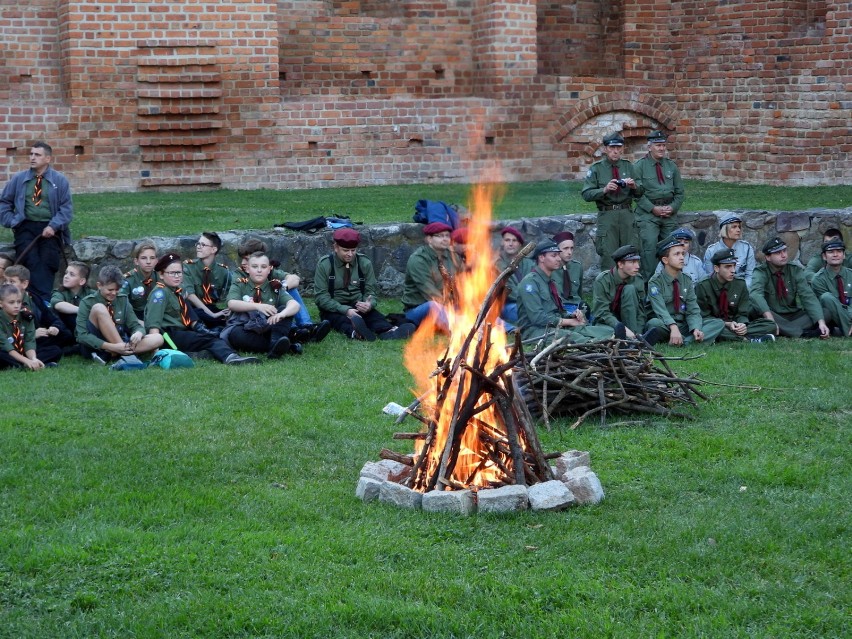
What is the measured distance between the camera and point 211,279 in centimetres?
1149

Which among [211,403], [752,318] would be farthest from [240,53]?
[211,403]

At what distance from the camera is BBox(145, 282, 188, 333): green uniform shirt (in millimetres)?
9922

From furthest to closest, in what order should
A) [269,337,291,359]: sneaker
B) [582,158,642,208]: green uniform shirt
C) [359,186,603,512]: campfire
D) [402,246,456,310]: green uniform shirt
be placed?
[582,158,642,208]: green uniform shirt → [402,246,456,310]: green uniform shirt → [269,337,291,359]: sneaker → [359,186,603,512]: campfire

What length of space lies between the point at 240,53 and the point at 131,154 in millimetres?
2451

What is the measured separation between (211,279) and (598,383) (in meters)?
5.01

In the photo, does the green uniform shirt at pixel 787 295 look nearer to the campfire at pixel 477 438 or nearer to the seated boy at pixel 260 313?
the seated boy at pixel 260 313

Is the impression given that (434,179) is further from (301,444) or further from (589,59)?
(301,444)

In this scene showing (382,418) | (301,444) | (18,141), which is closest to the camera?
(301,444)

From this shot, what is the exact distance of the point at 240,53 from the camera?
19.4m

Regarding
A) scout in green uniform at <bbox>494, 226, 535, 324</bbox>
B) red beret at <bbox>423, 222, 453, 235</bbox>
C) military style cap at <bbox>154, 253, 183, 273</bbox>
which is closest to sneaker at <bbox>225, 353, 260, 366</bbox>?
military style cap at <bbox>154, 253, 183, 273</bbox>

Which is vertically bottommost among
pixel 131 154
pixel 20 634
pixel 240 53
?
pixel 20 634

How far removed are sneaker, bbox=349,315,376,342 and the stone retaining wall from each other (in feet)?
6.42

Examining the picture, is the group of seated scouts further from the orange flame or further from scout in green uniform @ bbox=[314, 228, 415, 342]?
the orange flame

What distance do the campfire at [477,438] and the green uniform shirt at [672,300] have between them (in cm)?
437
